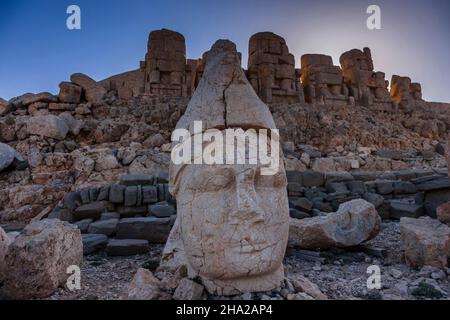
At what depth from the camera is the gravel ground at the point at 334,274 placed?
107 inches

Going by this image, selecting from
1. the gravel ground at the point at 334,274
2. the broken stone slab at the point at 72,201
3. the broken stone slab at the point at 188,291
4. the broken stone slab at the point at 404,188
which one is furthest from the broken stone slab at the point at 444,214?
the broken stone slab at the point at 72,201

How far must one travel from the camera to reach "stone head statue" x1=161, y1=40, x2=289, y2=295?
211 centimetres

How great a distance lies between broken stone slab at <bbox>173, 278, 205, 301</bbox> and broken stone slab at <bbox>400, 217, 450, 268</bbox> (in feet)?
9.01

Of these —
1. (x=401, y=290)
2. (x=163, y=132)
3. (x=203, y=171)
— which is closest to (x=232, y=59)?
(x=203, y=171)

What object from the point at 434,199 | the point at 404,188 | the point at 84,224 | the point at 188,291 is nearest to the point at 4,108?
the point at 84,224

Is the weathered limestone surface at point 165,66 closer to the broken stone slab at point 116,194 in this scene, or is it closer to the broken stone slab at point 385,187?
the broken stone slab at point 116,194

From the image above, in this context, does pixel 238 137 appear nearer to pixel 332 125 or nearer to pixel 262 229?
pixel 262 229

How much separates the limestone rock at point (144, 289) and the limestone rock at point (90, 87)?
41.3 ft

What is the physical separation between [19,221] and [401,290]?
7991 millimetres

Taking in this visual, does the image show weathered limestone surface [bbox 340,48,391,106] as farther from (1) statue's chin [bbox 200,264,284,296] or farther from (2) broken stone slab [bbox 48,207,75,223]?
(1) statue's chin [bbox 200,264,284,296]

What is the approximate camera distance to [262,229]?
216 cm

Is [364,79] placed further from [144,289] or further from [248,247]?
[144,289]

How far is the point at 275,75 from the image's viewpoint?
14805 millimetres

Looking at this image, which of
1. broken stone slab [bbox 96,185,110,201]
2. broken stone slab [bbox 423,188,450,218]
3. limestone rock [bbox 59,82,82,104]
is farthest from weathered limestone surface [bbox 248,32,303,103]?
broken stone slab [bbox 96,185,110,201]
